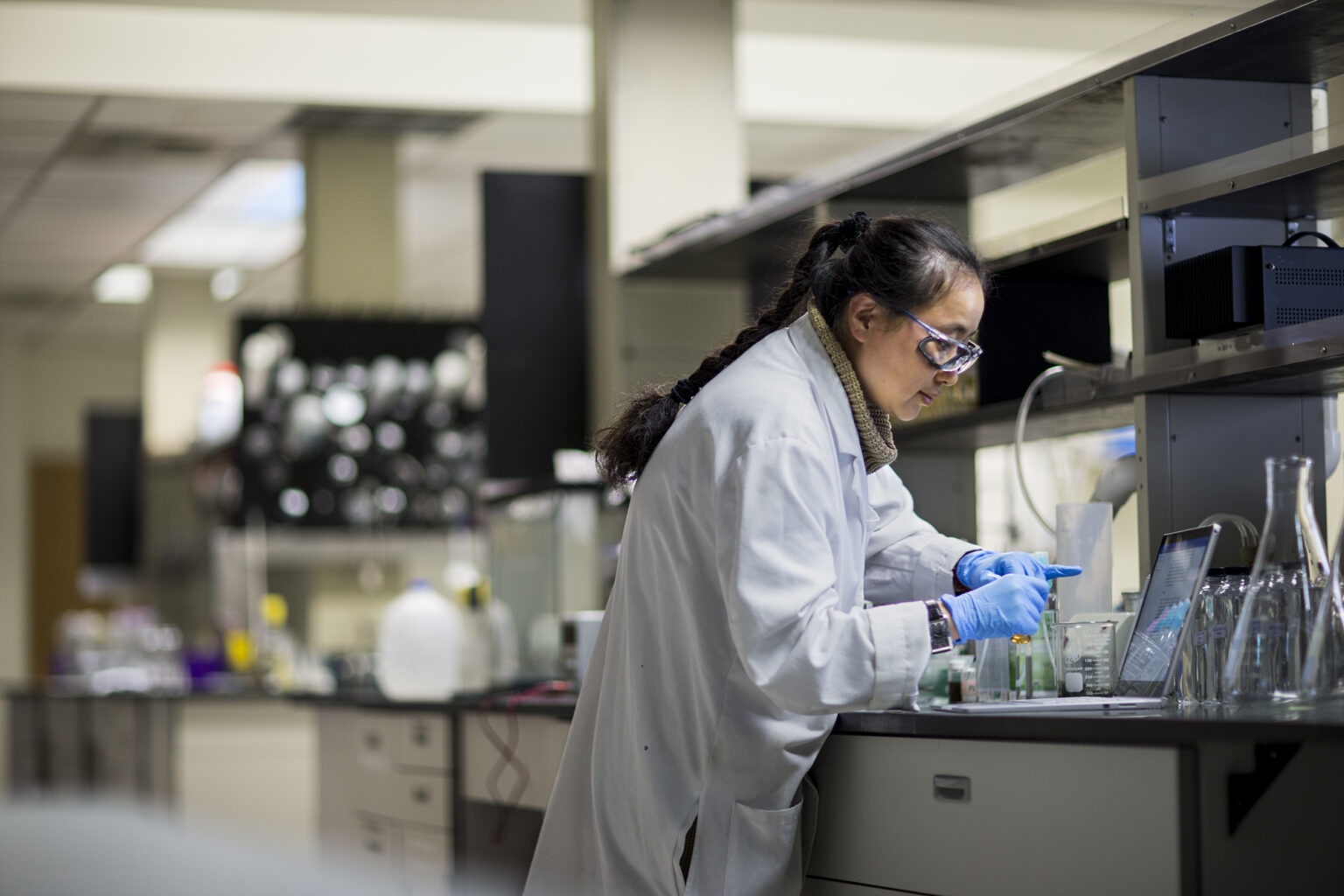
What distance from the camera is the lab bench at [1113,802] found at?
1.66 metres

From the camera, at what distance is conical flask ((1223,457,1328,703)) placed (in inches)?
74.6

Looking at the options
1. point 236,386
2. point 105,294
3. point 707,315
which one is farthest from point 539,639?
point 105,294

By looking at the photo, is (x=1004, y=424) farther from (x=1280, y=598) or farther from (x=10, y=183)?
(x=10, y=183)

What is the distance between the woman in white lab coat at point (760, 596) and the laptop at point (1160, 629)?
0.49 ft

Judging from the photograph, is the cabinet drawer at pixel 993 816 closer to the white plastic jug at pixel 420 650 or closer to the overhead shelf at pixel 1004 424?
the overhead shelf at pixel 1004 424

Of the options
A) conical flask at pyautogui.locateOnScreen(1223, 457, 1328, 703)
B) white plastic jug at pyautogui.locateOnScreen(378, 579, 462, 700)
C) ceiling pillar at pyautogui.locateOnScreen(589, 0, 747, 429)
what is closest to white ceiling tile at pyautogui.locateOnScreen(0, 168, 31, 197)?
ceiling pillar at pyautogui.locateOnScreen(589, 0, 747, 429)

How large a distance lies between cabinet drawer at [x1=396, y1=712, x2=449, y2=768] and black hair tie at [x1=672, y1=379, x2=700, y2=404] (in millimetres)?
1427

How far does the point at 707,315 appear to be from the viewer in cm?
460

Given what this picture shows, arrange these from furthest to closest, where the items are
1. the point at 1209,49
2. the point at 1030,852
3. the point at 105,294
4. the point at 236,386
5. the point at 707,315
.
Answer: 1. the point at 105,294
2. the point at 236,386
3. the point at 707,315
4. the point at 1209,49
5. the point at 1030,852

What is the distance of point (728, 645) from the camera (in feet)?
6.88

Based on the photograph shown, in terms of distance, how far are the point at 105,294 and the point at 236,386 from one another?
3319 millimetres

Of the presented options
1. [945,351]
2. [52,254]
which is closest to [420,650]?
[945,351]

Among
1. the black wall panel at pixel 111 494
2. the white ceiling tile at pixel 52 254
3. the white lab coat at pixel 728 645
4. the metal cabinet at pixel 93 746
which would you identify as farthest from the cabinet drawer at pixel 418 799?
the black wall panel at pixel 111 494

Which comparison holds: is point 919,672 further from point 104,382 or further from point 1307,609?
point 104,382
